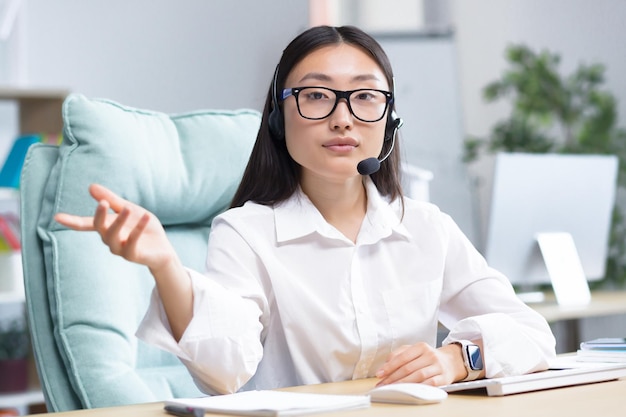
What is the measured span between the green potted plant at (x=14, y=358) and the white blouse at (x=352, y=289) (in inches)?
80.1

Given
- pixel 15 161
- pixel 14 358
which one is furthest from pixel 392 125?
pixel 14 358

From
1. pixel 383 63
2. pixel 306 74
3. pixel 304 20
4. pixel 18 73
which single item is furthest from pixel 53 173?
pixel 18 73

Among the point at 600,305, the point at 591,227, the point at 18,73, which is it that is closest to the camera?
the point at 600,305

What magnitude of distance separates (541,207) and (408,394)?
1.88 metres

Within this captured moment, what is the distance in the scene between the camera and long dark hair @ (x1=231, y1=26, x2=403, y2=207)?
4.42 feet

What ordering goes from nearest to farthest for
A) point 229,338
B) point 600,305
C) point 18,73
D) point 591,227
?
point 229,338 → point 600,305 → point 591,227 → point 18,73

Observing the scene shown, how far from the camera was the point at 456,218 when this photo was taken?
401 cm

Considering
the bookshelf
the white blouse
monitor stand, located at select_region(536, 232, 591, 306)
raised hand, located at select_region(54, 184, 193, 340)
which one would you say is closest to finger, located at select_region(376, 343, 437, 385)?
the white blouse

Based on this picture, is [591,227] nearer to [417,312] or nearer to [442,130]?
[442,130]

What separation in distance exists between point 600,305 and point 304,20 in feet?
4.05

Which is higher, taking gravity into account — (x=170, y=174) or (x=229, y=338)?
(x=170, y=174)

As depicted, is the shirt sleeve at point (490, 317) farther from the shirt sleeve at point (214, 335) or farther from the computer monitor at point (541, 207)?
the computer monitor at point (541, 207)

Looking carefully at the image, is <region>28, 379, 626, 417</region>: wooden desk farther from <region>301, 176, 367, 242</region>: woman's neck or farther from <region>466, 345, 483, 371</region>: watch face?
<region>301, 176, 367, 242</region>: woman's neck

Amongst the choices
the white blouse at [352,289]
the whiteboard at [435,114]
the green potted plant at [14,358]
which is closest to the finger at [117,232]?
the white blouse at [352,289]
